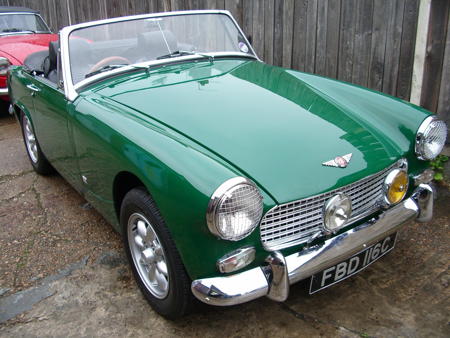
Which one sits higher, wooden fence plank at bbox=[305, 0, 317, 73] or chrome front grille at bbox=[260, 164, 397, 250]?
wooden fence plank at bbox=[305, 0, 317, 73]

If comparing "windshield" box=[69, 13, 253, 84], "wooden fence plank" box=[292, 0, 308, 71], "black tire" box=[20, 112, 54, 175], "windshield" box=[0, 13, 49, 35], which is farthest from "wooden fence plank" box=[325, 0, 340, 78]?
"windshield" box=[0, 13, 49, 35]

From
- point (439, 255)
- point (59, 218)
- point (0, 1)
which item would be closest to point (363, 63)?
point (439, 255)

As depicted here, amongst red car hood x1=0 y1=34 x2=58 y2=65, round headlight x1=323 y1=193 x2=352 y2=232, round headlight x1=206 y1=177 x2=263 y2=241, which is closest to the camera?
round headlight x1=206 y1=177 x2=263 y2=241

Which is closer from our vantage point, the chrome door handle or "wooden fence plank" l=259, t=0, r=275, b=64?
the chrome door handle

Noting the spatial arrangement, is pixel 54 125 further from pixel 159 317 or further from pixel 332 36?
pixel 332 36

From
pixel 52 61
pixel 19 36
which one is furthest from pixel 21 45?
pixel 52 61

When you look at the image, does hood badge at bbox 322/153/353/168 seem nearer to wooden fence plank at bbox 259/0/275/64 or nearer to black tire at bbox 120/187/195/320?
black tire at bbox 120/187/195/320

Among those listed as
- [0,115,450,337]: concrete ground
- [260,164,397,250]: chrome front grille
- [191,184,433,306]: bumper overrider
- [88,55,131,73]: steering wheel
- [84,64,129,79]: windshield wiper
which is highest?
[88,55,131,73]: steering wheel

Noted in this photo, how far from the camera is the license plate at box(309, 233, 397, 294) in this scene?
213cm

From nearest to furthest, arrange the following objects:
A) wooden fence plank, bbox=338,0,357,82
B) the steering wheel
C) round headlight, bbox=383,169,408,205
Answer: round headlight, bbox=383,169,408,205 < the steering wheel < wooden fence plank, bbox=338,0,357,82

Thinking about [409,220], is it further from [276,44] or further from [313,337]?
[276,44]

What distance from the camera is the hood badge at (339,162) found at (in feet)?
6.93

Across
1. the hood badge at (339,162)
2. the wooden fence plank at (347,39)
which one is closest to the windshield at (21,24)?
the wooden fence plank at (347,39)

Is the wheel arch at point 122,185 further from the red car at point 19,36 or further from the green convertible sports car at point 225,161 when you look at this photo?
the red car at point 19,36
